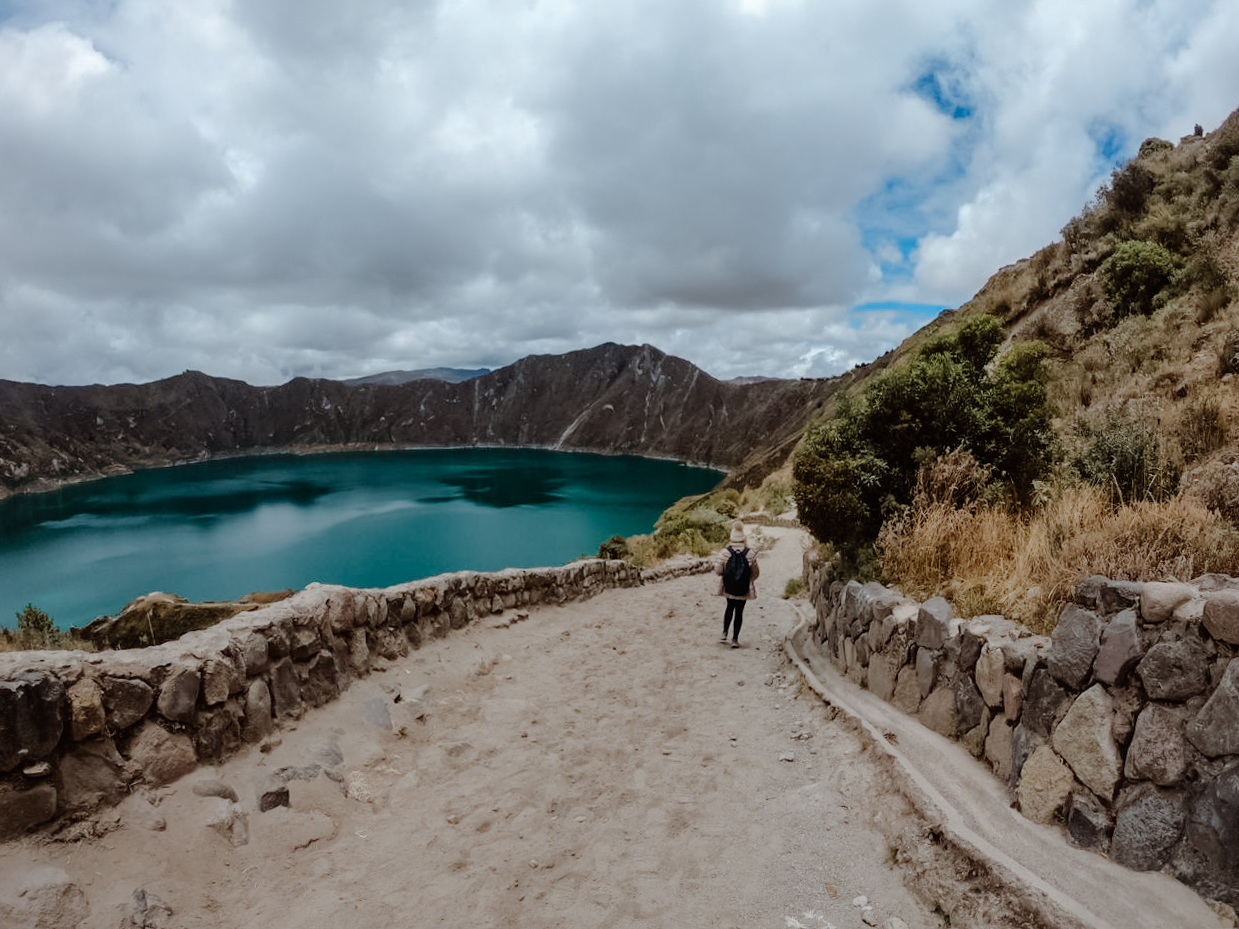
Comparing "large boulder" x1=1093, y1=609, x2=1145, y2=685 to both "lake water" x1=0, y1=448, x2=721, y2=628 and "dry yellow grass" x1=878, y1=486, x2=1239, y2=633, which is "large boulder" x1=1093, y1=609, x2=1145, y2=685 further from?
"lake water" x1=0, y1=448, x2=721, y2=628

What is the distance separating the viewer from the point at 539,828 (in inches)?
177

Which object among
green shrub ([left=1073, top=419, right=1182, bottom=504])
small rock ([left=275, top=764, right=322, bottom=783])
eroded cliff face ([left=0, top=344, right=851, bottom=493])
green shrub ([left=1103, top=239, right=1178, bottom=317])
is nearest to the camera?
small rock ([left=275, top=764, right=322, bottom=783])

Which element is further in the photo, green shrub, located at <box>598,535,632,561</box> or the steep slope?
green shrub, located at <box>598,535,632,561</box>

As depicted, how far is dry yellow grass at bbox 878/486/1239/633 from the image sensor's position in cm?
434

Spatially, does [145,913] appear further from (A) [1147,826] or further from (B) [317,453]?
(B) [317,453]

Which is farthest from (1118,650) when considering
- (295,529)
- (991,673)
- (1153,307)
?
(295,529)

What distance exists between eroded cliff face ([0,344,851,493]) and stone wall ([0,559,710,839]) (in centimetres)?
10307

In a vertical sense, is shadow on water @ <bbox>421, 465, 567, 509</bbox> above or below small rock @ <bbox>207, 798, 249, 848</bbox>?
below

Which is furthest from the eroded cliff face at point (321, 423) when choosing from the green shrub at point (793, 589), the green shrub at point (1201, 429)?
the green shrub at point (1201, 429)

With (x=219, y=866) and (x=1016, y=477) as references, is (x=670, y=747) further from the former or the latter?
(x=1016, y=477)

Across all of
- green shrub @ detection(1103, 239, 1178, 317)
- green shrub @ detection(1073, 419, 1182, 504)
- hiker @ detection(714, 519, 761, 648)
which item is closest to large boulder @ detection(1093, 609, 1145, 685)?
green shrub @ detection(1073, 419, 1182, 504)

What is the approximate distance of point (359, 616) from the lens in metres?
Result: 6.55

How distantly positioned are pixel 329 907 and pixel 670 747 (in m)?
3.13

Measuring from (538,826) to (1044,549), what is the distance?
445 cm
